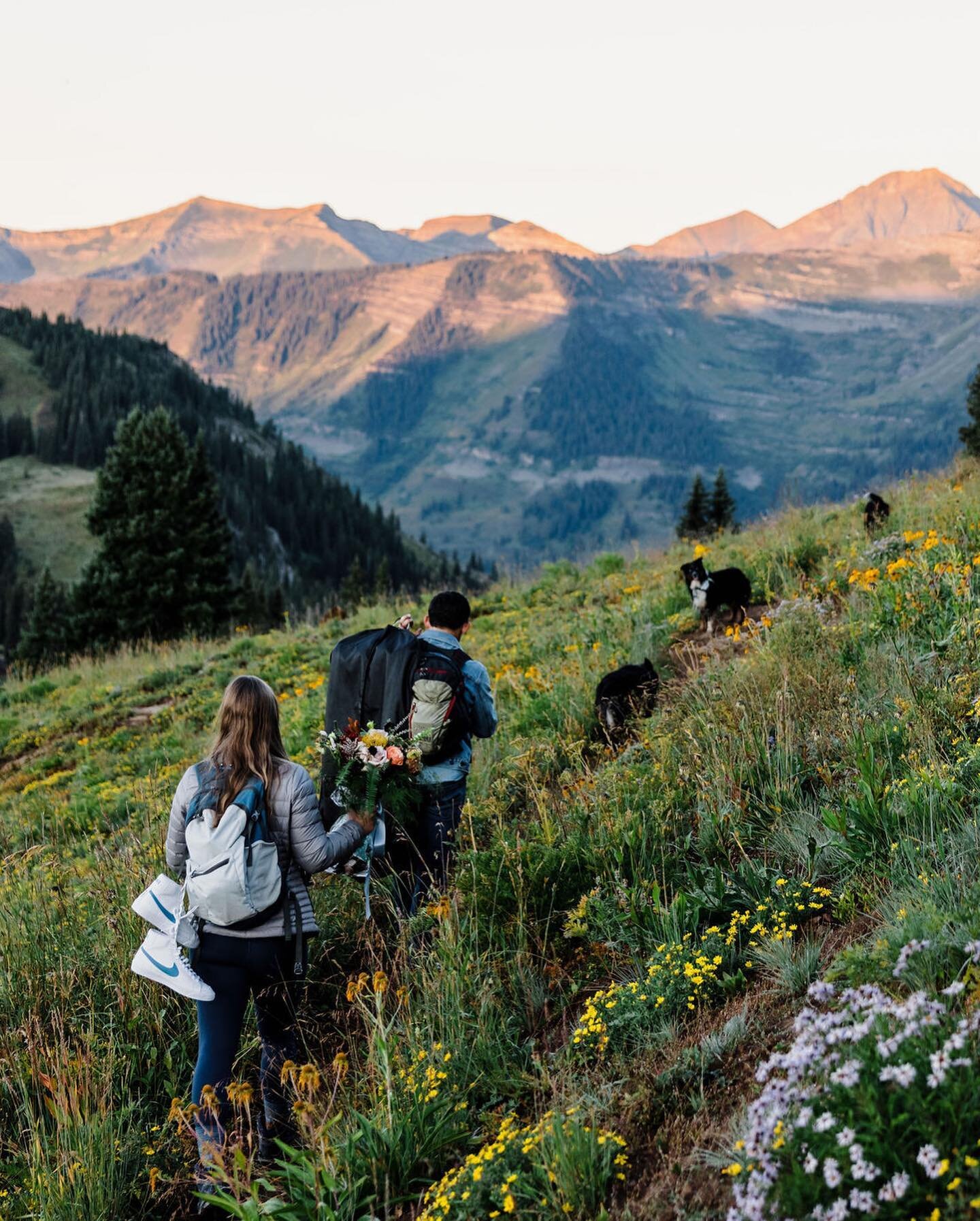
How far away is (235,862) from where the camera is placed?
13.1 ft

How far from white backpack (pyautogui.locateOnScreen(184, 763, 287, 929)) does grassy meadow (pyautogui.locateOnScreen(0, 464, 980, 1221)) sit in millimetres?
550

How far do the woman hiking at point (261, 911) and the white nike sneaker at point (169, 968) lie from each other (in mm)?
83

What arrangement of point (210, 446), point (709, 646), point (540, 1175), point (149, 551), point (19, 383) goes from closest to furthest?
point (540, 1175) < point (709, 646) < point (149, 551) < point (210, 446) < point (19, 383)

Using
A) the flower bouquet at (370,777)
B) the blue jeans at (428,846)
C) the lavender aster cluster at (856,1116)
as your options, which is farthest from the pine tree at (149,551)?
the lavender aster cluster at (856,1116)

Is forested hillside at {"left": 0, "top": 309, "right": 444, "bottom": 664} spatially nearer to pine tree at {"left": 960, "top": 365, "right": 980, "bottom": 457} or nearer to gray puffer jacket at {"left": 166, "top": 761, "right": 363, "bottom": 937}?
pine tree at {"left": 960, "top": 365, "right": 980, "bottom": 457}

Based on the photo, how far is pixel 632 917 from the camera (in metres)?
4.46

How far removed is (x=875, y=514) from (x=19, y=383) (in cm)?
15277

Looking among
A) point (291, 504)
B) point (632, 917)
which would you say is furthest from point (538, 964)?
point (291, 504)

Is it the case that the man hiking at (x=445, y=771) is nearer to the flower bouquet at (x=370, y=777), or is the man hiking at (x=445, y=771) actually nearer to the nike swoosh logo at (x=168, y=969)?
the flower bouquet at (x=370, y=777)

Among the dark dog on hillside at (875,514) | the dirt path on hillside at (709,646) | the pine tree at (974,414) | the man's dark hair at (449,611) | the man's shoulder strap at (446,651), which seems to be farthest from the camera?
the pine tree at (974,414)

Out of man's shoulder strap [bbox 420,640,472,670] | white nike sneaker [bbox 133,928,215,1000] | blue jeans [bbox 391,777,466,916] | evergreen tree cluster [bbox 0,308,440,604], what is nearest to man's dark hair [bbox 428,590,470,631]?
man's shoulder strap [bbox 420,640,472,670]

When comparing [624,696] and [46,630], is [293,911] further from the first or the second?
[46,630]

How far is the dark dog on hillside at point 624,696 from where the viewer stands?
7.17 metres

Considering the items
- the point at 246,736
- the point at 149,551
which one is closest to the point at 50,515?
the point at 149,551
